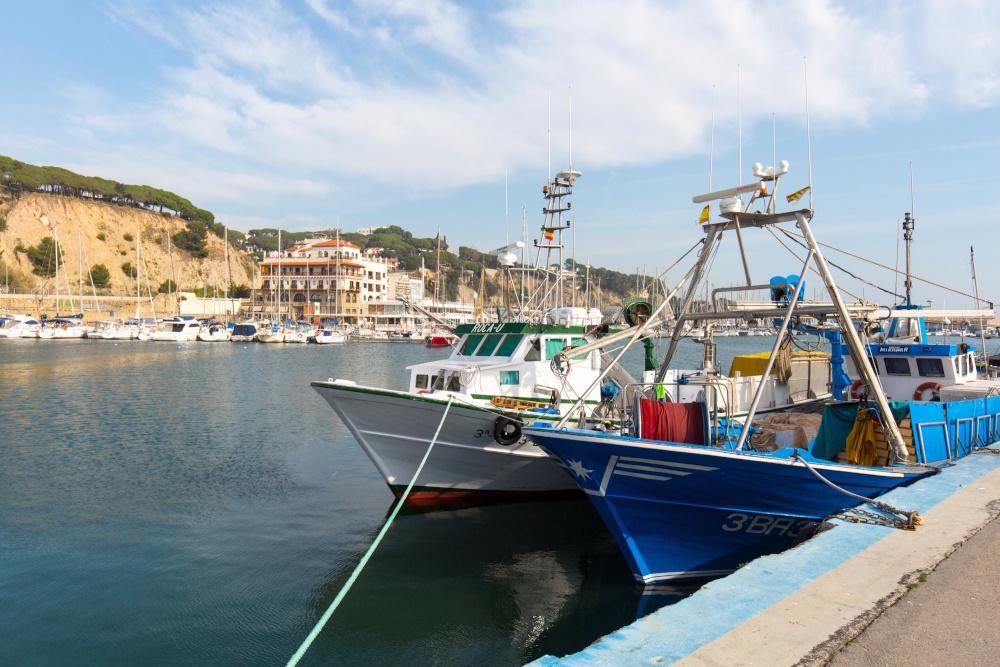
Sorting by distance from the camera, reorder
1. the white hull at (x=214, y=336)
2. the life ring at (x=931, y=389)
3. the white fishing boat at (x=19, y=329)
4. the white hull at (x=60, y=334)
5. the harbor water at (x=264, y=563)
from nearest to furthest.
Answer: the harbor water at (x=264, y=563) < the life ring at (x=931, y=389) < the white fishing boat at (x=19, y=329) < the white hull at (x=60, y=334) < the white hull at (x=214, y=336)

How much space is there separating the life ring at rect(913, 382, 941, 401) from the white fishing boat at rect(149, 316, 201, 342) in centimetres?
8724

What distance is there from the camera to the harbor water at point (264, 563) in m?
8.84

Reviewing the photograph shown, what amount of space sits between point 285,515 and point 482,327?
6.46 m

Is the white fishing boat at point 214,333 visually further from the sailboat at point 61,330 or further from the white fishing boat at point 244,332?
the sailboat at point 61,330

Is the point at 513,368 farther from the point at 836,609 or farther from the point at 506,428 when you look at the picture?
the point at 836,609

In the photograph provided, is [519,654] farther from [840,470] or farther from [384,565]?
[840,470]

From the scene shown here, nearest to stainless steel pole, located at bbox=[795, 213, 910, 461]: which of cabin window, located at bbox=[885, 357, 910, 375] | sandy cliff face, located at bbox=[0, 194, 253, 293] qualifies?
cabin window, located at bbox=[885, 357, 910, 375]

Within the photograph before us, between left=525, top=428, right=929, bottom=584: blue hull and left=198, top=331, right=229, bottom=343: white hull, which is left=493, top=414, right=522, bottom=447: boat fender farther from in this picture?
left=198, top=331, right=229, bottom=343: white hull

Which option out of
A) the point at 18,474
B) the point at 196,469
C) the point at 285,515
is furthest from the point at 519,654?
the point at 18,474

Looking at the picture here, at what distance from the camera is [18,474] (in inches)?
661

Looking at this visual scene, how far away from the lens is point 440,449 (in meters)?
13.9

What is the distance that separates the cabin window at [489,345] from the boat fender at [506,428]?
112 inches

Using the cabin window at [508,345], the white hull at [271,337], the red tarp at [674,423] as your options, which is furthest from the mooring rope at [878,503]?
the white hull at [271,337]

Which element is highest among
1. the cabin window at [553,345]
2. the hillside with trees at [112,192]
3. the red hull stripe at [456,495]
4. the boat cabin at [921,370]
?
the hillside with trees at [112,192]
